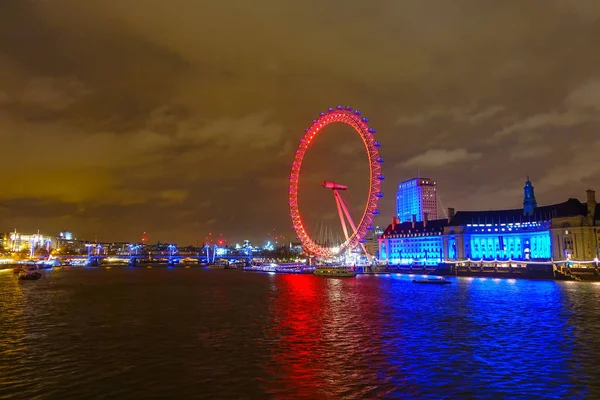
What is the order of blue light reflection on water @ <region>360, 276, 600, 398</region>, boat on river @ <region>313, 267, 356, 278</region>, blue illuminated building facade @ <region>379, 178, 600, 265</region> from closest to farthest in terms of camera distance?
blue light reflection on water @ <region>360, 276, 600, 398</region> < boat on river @ <region>313, 267, 356, 278</region> < blue illuminated building facade @ <region>379, 178, 600, 265</region>

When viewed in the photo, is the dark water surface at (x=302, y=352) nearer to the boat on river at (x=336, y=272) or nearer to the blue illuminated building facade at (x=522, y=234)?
the boat on river at (x=336, y=272)

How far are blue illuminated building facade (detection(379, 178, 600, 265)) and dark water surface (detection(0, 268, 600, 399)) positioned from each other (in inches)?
3908

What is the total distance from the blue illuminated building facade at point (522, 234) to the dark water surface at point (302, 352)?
99252mm

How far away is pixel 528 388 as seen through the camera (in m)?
21.5

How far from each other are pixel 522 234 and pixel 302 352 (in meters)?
153

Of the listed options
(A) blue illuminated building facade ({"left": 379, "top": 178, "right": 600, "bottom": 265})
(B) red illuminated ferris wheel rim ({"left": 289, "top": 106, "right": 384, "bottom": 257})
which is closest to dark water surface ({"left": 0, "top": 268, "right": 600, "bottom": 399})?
(B) red illuminated ferris wheel rim ({"left": 289, "top": 106, "right": 384, "bottom": 257})

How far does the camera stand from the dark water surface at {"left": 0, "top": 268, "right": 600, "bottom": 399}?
2148cm

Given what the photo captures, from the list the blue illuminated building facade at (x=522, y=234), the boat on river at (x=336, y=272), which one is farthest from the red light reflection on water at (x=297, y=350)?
the blue illuminated building facade at (x=522, y=234)

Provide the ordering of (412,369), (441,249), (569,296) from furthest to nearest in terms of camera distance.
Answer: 1. (441,249)
2. (569,296)
3. (412,369)

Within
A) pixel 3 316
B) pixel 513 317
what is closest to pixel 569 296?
pixel 513 317

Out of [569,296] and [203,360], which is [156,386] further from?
[569,296]

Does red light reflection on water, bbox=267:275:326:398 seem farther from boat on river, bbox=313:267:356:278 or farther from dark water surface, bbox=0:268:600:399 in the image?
boat on river, bbox=313:267:356:278

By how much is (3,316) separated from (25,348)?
1980 centimetres

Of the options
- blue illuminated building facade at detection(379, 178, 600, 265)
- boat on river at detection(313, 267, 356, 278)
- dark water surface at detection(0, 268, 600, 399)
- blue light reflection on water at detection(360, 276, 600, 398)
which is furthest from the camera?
blue illuminated building facade at detection(379, 178, 600, 265)
